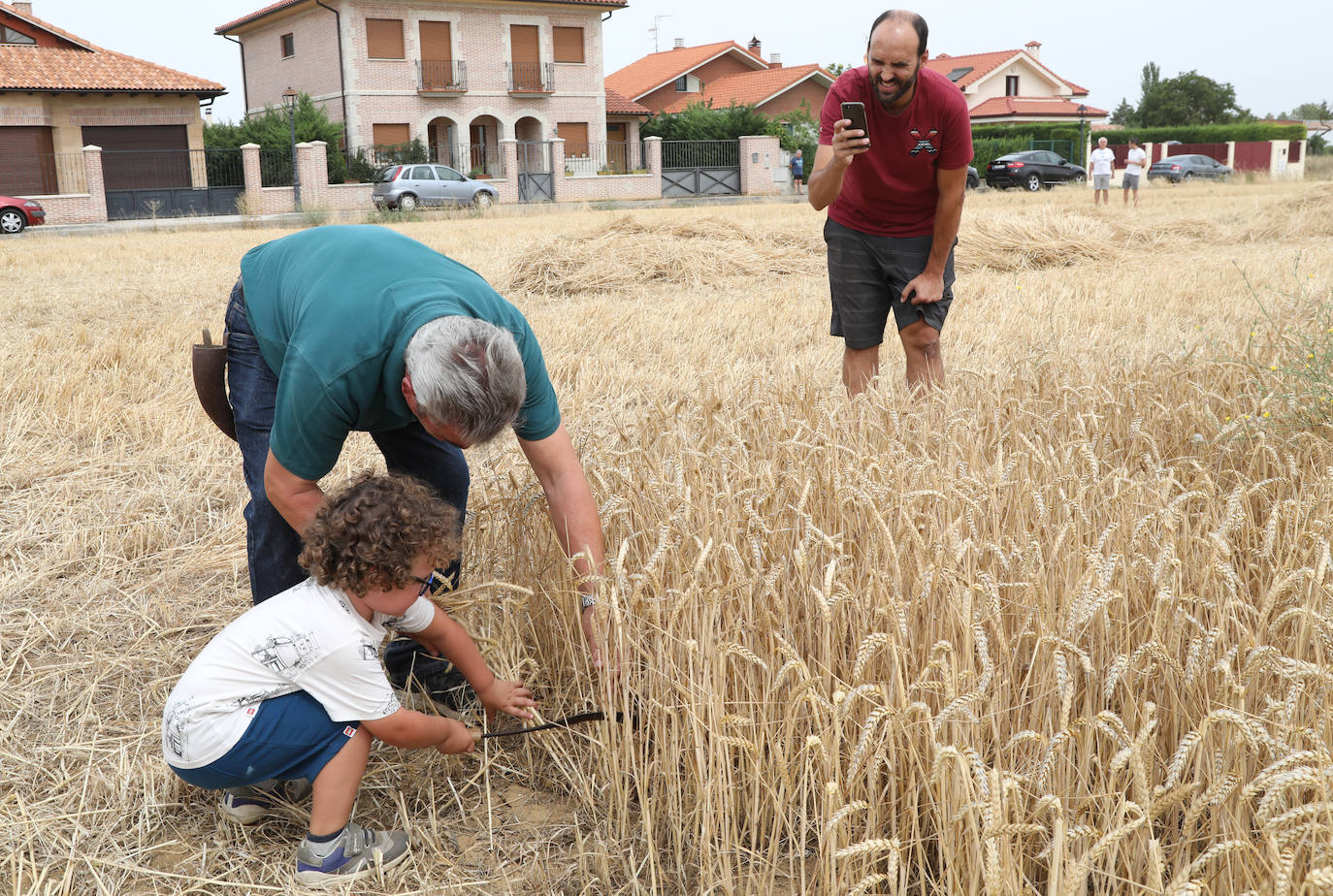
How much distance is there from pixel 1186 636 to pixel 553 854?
1.45 m

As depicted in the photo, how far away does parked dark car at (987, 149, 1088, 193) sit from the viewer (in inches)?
1260

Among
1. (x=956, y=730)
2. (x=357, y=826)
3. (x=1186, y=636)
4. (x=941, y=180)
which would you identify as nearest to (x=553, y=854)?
(x=357, y=826)

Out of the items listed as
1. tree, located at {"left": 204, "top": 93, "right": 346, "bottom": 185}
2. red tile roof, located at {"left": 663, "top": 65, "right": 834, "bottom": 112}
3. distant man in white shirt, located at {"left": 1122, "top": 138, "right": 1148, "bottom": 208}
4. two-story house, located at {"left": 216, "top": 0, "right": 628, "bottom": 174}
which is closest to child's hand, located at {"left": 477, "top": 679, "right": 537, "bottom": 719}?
distant man in white shirt, located at {"left": 1122, "top": 138, "right": 1148, "bottom": 208}

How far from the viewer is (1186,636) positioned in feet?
7.70

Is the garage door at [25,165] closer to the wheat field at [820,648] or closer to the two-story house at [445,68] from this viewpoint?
the two-story house at [445,68]

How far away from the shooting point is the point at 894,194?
14.4ft

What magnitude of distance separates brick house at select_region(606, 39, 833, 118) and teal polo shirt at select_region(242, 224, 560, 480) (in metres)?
45.6

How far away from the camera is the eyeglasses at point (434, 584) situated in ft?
7.51

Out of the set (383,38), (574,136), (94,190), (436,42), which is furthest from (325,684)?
(574,136)

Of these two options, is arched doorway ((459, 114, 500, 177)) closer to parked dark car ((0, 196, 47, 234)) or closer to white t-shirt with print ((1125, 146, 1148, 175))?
parked dark car ((0, 196, 47, 234))

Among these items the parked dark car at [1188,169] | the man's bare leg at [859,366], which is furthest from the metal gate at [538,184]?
the man's bare leg at [859,366]

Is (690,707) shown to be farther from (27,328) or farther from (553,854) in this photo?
(27,328)

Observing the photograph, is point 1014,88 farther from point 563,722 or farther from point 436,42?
point 563,722

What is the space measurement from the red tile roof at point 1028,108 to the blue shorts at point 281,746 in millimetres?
58079
